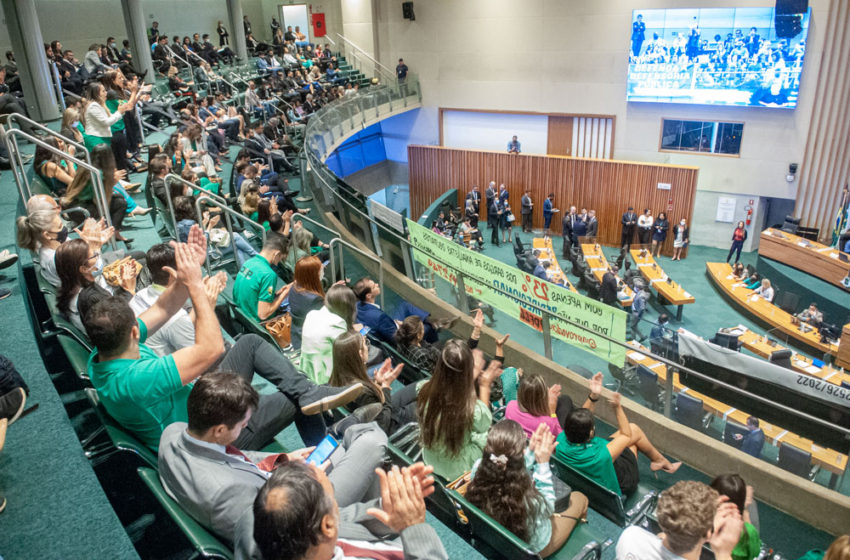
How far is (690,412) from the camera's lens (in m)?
5.32

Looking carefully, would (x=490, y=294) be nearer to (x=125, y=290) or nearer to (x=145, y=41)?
(x=125, y=290)

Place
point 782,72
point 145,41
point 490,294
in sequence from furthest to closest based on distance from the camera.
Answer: point 145,41
point 782,72
point 490,294

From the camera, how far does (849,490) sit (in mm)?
4590

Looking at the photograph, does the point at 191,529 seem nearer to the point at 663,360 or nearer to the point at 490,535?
the point at 490,535

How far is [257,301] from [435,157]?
16521mm

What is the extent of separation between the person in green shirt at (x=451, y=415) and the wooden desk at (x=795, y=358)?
7.35 m

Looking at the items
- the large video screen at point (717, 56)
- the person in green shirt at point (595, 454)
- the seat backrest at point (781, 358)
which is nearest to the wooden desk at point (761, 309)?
the seat backrest at point (781, 358)

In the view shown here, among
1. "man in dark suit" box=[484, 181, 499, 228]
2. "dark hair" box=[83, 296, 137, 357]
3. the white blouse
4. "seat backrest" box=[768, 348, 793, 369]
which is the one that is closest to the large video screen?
"man in dark suit" box=[484, 181, 499, 228]

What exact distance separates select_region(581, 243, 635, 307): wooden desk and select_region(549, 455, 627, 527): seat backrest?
28.3 feet

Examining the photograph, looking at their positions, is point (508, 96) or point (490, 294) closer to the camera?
point (490, 294)

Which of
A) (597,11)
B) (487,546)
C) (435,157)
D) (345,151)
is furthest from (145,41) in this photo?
(487,546)

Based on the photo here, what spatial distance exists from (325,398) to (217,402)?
3.00 feet

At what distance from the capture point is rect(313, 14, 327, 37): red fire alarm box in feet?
79.8

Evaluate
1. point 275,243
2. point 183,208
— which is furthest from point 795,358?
point 183,208
